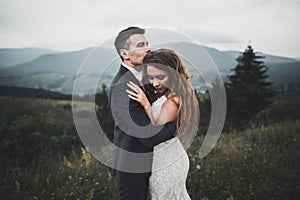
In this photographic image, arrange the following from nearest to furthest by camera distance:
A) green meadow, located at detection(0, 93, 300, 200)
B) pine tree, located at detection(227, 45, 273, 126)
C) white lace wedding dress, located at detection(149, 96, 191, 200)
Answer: white lace wedding dress, located at detection(149, 96, 191, 200), green meadow, located at detection(0, 93, 300, 200), pine tree, located at detection(227, 45, 273, 126)

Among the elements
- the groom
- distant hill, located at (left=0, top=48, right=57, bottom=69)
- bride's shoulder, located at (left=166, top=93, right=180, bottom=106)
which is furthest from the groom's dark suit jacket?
distant hill, located at (left=0, top=48, right=57, bottom=69)

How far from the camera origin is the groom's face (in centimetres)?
202

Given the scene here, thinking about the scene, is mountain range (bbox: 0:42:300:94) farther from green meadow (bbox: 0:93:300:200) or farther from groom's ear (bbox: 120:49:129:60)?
groom's ear (bbox: 120:49:129:60)

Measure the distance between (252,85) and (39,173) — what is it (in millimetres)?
3068

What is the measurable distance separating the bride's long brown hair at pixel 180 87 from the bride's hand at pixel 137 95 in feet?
0.48

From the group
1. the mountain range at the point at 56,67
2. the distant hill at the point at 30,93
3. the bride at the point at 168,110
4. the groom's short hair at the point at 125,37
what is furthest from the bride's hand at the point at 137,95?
the distant hill at the point at 30,93

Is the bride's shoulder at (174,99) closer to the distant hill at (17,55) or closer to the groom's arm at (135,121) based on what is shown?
the groom's arm at (135,121)

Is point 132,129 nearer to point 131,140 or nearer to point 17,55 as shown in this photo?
point 131,140

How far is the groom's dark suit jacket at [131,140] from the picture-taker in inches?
74.7

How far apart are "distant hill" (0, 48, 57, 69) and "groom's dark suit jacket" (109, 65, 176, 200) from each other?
3.07 m

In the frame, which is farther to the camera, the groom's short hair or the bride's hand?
the groom's short hair

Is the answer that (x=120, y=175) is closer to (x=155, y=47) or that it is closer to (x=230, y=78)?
(x=155, y=47)

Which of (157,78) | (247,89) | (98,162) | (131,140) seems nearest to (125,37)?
(157,78)

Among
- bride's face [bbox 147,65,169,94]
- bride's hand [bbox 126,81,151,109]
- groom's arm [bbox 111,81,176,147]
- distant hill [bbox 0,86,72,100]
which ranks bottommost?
distant hill [bbox 0,86,72,100]
